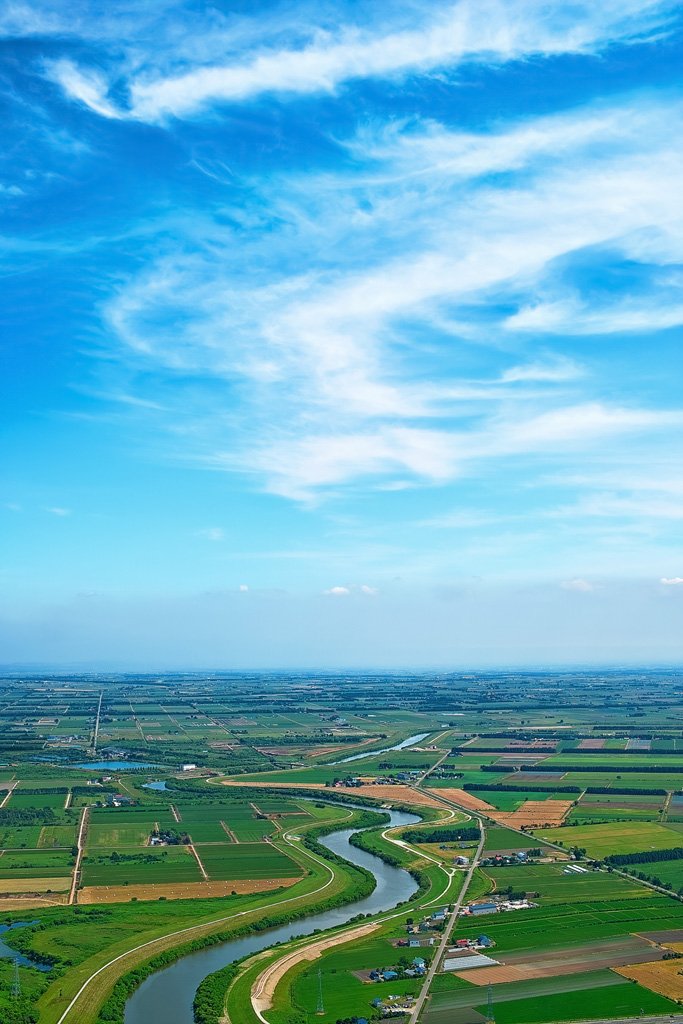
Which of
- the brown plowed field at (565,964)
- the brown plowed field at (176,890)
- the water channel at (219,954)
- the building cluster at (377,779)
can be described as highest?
the building cluster at (377,779)

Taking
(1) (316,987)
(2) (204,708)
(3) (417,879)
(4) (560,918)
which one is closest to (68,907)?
(1) (316,987)

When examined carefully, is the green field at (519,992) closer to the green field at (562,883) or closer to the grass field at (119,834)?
the green field at (562,883)

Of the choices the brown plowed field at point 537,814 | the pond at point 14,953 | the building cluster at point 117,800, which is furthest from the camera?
Result: the building cluster at point 117,800

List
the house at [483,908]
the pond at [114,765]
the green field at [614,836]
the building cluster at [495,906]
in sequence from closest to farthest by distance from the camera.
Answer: the building cluster at [495,906] → the house at [483,908] → the green field at [614,836] → the pond at [114,765]

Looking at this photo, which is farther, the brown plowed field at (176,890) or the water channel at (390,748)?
the water channel at (390,748)

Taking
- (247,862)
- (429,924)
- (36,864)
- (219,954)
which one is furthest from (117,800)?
(429,924)

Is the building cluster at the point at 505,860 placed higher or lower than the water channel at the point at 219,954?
higher

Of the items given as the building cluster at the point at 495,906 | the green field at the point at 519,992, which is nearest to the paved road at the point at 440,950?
the green field at the point at 519,992

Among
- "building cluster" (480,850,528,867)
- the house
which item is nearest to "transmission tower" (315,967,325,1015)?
the house
